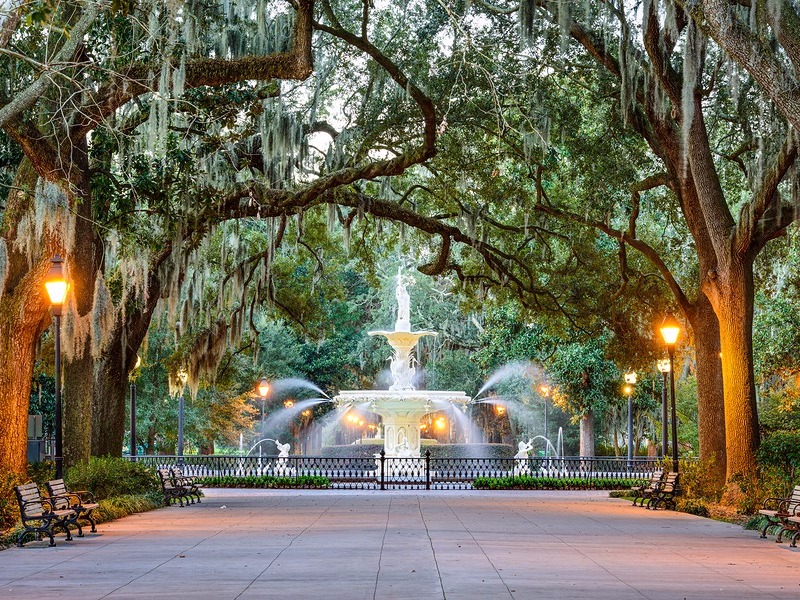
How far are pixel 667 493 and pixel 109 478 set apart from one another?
11.0 metres

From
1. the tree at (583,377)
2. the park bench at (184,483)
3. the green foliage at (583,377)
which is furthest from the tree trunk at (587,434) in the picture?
the park bench at (184,483)

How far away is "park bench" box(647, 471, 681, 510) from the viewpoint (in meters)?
21.4

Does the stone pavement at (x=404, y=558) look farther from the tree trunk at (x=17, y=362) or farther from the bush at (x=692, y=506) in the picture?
the tree trunk at (x=17, y=362)

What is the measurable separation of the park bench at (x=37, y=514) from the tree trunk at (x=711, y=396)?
12.6 meters

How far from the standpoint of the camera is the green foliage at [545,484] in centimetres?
3042

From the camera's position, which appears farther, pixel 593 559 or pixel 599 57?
pixel 599 57

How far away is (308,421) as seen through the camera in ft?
192

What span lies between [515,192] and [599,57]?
5258 mm

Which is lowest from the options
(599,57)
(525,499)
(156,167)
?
(525,499)

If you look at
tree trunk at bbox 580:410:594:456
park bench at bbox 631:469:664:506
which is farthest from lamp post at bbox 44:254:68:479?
tree trunk at bbox 580:410:594:456

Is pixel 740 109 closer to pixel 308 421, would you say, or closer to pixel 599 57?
pixel 599 57

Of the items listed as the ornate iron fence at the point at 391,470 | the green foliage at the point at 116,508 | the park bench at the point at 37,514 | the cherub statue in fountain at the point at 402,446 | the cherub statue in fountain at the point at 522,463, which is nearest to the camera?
the park bench at the point at 37,514

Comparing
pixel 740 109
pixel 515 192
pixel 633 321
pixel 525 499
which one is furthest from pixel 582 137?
pixel 525 499

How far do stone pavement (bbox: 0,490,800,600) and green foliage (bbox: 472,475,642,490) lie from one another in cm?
1036
